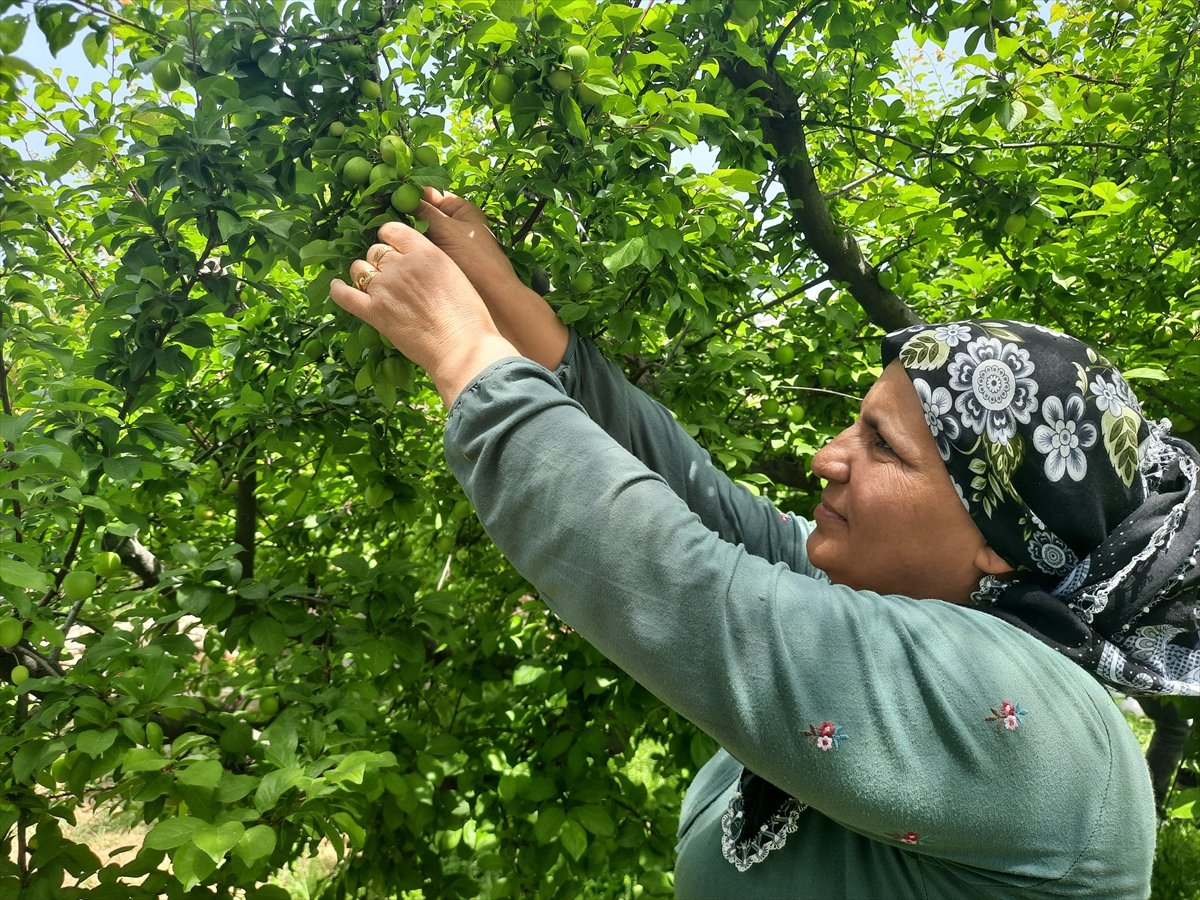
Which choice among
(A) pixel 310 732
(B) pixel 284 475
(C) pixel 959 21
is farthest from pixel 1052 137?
(A) pixel 310 732

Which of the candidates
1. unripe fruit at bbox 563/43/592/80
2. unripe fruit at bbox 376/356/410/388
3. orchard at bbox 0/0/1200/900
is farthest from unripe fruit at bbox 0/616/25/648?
unripe fruit at bbox 563/43/592/80

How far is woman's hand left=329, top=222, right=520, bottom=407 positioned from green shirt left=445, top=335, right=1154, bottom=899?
82 mm

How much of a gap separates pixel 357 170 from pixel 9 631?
1167 mm

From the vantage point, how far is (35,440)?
5.01 feet

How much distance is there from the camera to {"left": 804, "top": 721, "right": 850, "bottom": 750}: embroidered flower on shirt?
3.09 feet

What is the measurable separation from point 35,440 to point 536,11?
3.71ft

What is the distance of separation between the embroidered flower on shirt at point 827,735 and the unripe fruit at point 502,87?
1.08 metres

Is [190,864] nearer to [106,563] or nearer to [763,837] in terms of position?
[763,837]

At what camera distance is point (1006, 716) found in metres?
0.97

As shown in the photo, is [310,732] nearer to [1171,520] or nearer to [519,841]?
[519,841]

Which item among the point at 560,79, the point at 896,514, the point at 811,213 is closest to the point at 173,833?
the point at 896,514

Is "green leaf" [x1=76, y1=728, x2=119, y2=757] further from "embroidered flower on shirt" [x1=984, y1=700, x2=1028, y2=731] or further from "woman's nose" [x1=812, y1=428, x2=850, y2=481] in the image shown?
"embroidered flower on shirt" [x1=984, y1=700, x2=1028, y2=731]

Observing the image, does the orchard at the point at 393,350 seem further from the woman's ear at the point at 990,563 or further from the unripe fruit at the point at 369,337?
the woman's ear at the point at 990,563

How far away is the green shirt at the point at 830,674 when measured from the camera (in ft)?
3.11
